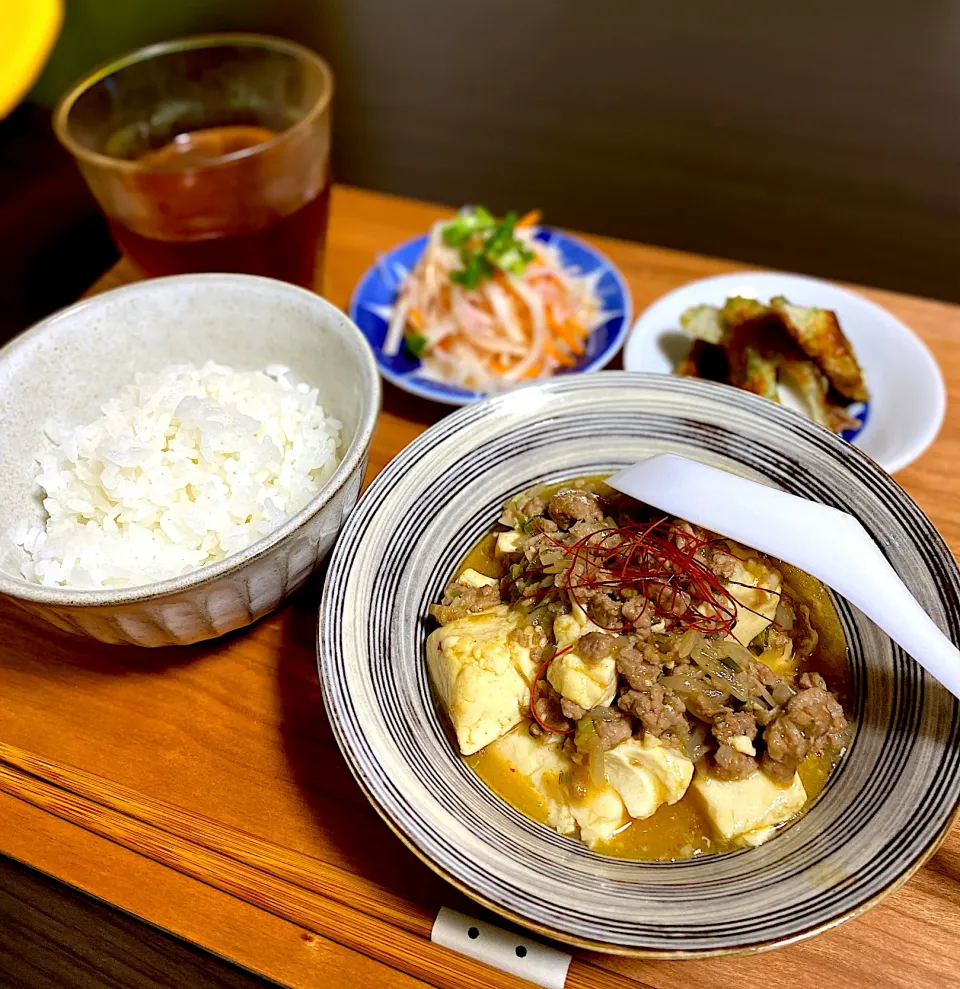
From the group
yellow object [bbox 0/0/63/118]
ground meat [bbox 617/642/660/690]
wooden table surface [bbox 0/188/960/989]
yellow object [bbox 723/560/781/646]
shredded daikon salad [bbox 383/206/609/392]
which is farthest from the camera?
yellow object [bbox 0/0/63/118]

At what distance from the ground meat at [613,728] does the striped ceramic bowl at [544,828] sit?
0.59ft

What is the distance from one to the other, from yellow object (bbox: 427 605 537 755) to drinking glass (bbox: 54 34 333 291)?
1296 millimetres

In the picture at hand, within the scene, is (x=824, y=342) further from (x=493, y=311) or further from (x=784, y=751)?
(x=784, y=751)

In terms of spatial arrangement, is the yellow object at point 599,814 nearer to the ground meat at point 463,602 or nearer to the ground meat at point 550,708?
the ground meat at point 550,708

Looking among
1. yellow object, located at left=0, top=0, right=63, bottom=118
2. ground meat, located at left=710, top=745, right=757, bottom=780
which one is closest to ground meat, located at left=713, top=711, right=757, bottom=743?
ground meat, located at left=710, top=745, right=757, bottom=780

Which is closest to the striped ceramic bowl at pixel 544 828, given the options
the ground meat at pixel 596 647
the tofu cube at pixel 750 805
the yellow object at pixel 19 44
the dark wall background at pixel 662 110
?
the tofu cube at pixel 750 805

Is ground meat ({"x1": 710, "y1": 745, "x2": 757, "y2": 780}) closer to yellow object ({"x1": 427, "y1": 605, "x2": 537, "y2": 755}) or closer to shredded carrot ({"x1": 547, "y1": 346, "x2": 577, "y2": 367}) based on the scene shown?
yellow object ({"x1": 427, "y1": 605, "x2": 537, "y2": 755})

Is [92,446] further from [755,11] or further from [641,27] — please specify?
[755,11]

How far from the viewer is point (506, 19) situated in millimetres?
4594

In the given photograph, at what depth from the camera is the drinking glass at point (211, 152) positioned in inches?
82.7

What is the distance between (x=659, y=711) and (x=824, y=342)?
116cm

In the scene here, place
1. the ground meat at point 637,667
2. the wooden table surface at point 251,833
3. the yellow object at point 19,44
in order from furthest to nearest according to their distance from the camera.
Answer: the yellow object at point 19,44 → the ground meat at point 637,667 → the wooden table surface at point 251,833

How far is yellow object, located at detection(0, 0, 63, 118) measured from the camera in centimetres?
338

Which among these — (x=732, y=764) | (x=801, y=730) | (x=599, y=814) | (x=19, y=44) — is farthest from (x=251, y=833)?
(x=19, y=44)
